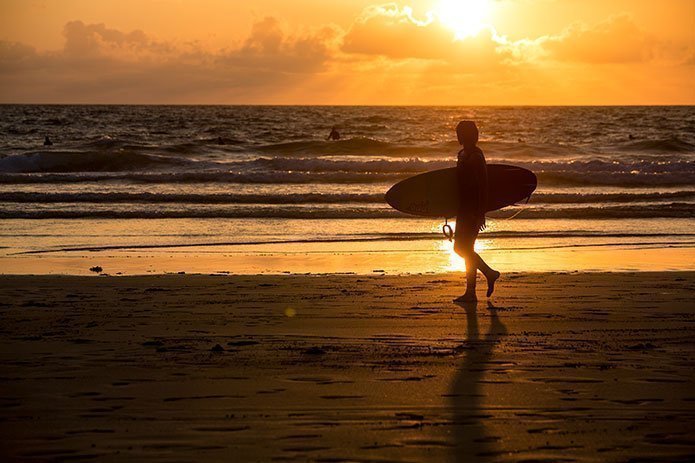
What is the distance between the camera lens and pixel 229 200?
73.4ft

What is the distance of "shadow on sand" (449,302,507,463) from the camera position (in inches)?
173

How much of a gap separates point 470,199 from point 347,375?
3.21 m

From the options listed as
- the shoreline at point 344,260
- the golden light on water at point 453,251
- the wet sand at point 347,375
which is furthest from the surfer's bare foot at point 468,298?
the shoreline at point 344,260

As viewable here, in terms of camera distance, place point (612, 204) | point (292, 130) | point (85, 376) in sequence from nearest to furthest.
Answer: point (85, 376) < point (612, 204) < point (292, 130)

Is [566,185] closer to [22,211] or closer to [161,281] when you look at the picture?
[22,211]

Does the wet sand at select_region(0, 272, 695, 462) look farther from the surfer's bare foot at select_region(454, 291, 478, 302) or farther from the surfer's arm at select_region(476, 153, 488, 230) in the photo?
the surfer's arm at select_region(476, 153, 488, 230)

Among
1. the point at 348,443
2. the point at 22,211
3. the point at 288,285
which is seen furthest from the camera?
the point at 22,211

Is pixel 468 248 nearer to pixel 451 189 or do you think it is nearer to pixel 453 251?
pixel 451 189

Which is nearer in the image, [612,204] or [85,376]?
[85,376]

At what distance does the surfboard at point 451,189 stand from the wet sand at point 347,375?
1.11 meters

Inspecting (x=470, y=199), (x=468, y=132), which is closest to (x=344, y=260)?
(x=470, y=199)

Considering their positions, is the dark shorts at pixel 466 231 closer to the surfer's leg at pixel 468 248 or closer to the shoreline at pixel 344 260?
the surfer's leg at pixel 468 248

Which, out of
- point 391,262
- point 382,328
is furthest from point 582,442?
point 391,262

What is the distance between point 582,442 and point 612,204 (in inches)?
704
